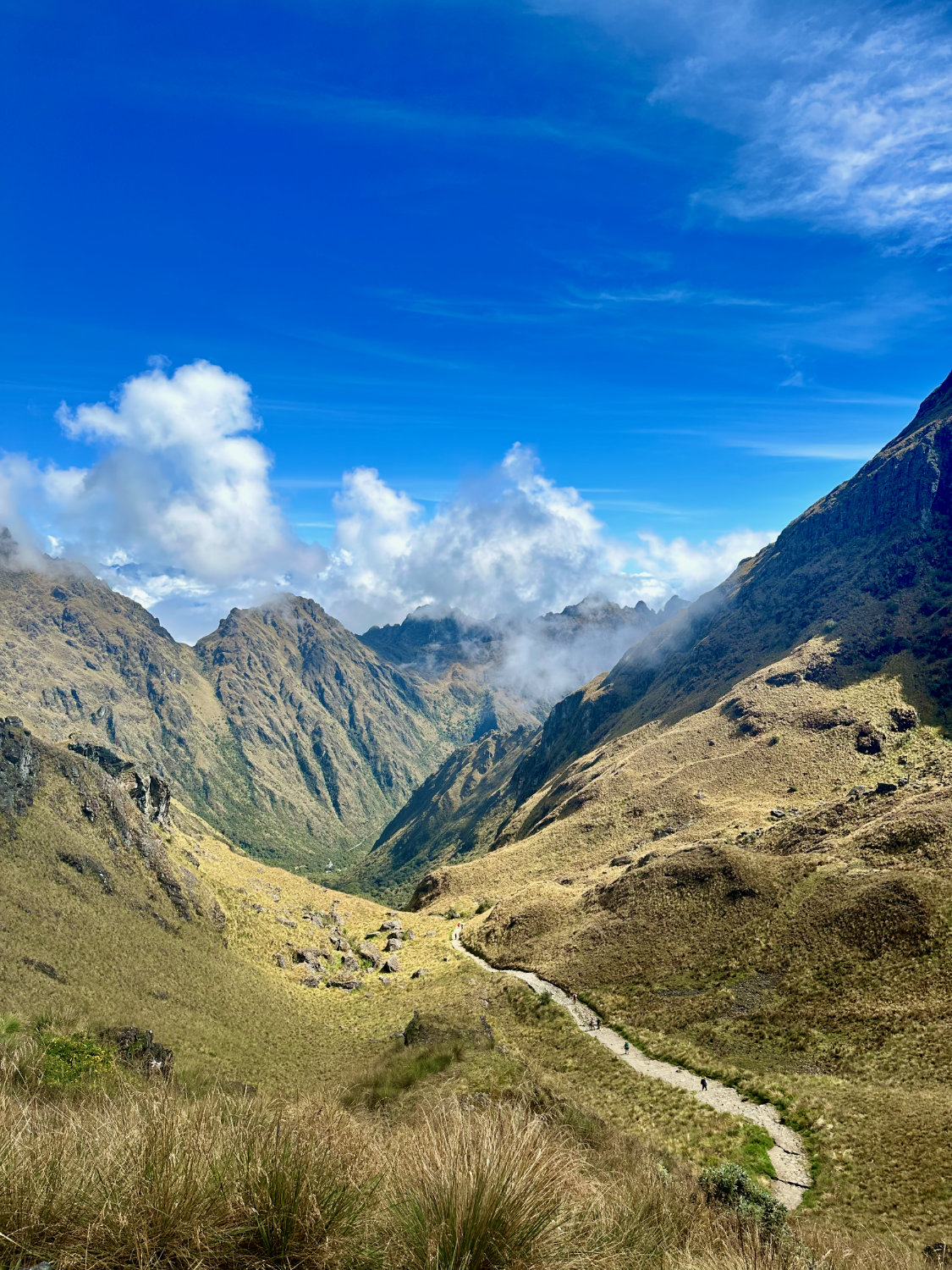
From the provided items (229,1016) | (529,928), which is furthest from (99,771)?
(529,928)

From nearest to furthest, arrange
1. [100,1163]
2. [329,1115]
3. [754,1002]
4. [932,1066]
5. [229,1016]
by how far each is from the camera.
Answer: [100,1163] → [329,1115] → [932,1066] → [754,1002] → [229,1016]

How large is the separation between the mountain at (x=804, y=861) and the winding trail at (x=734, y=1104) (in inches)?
42.7

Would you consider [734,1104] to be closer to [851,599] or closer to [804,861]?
[804,861]

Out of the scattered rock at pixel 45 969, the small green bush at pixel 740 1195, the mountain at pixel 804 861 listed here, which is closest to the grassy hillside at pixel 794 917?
the mountain at pixel 804 861

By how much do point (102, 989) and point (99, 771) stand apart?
1468 inches

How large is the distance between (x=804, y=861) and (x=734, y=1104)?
3119 centimetres

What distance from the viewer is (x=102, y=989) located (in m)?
48.0

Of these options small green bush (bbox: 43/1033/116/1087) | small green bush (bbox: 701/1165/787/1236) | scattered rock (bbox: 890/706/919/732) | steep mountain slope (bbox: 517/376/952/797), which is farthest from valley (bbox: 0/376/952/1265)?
small green bush (bbox: 43/1033/116/1087)

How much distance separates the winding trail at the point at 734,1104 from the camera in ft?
88.8

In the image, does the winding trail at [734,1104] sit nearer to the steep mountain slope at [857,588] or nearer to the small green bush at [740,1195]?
the small green bush at [740,1195]

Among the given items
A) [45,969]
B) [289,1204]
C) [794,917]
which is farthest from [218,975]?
→ [289,1204]

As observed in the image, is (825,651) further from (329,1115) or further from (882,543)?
(329,1115)

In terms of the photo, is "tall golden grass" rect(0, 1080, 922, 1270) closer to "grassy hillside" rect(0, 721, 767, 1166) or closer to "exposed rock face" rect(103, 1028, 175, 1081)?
"grassy hillside" rect(0, 721, 767, 1166)

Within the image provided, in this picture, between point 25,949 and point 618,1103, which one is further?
point 25,949
